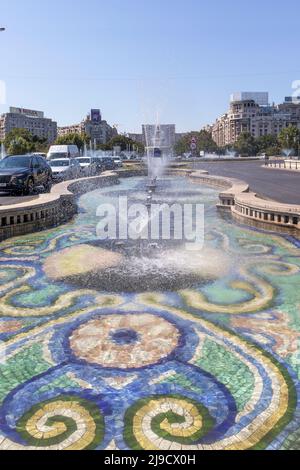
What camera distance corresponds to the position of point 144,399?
3818 millimetres

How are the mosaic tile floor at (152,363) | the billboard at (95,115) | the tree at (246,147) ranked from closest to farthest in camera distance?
the mosaic tile floor at (152,363)
the tree at (246,147)
the billboard at (95,115)

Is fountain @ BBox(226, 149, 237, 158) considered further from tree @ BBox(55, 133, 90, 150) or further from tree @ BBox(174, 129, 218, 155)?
tree @ BBox(55, 133, 90, 150)

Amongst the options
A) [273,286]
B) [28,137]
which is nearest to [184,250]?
[273,286]

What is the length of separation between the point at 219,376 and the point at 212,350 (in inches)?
21.7

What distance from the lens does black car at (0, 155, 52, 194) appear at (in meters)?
16.1

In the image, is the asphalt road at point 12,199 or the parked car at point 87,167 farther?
the parked car at point 87,167

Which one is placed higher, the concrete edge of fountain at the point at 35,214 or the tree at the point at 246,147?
the tree at the point at 246,147

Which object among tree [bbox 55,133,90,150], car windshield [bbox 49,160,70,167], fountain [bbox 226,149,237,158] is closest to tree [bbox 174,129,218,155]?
fountain [bbox 226,149,237,158]

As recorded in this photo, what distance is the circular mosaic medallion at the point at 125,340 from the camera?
4.52 m

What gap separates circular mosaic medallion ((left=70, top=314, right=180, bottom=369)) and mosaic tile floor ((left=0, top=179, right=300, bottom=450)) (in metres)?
0.01

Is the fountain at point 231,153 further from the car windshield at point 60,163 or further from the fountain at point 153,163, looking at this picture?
the car windshield at point 60,163

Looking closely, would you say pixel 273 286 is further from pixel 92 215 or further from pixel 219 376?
pixel 92 215

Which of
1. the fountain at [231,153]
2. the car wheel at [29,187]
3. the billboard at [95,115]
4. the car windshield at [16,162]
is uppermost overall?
the billboard at [95,115]

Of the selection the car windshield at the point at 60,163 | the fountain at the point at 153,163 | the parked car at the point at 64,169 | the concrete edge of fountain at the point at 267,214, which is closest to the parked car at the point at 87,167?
the parked car at the point at 64,169
